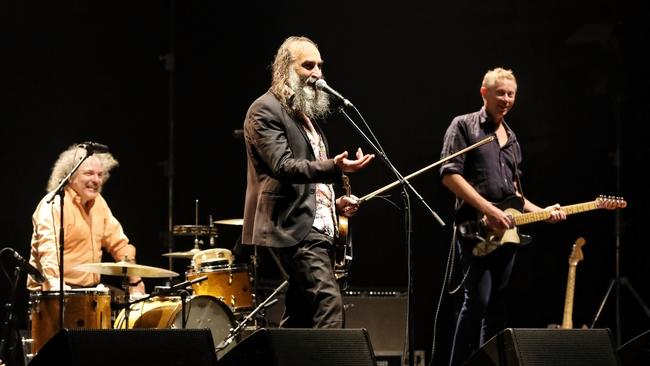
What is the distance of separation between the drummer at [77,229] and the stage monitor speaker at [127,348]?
10.2 feet

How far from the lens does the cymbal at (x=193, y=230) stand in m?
6.47

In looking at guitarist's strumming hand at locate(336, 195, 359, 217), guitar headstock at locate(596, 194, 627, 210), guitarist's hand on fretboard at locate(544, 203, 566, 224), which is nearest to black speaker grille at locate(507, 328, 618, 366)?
guitarist's strumming hand at locate(336, 195, 359, 217)

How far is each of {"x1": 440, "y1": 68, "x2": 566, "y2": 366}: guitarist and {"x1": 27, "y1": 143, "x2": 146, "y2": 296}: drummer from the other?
218cm

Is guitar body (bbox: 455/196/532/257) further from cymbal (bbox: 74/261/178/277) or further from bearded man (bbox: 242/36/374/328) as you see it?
cymbal (bbox: 74/261/178/277)

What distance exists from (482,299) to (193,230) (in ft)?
7.07

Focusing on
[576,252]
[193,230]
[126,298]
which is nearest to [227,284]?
[193,230]

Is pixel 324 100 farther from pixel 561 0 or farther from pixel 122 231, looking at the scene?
pixel 561 0

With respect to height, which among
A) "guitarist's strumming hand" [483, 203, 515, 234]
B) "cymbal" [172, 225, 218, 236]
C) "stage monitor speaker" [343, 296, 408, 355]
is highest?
"guitarist's strumming hand" [483, 203, 515, 234]

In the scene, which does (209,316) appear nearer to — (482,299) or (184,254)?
(184,254)

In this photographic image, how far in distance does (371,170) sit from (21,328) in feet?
9.11

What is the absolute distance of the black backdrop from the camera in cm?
707

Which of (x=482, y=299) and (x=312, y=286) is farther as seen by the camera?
(x=482, y=299)

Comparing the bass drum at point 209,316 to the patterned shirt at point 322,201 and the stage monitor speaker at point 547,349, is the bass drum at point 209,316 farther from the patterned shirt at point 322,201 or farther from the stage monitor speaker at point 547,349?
the stage monitor speaker at point 547,349

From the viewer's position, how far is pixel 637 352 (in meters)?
3.62
